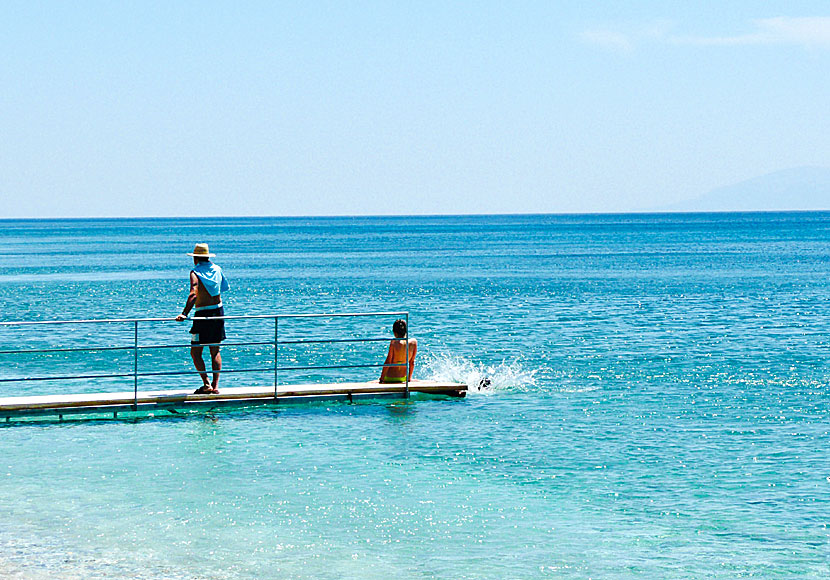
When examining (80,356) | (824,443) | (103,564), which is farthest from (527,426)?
(80,356)

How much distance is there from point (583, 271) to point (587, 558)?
2406 inches

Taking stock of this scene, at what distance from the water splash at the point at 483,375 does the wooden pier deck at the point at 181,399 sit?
293cm

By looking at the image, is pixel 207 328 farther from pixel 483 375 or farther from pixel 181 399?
pixel 483 375

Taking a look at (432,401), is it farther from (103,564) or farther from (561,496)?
(103,564)

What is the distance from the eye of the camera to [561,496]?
11234 millimetres

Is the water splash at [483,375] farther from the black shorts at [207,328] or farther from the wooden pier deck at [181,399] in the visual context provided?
the black shorts at [207,328]

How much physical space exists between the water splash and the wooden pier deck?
2927mm

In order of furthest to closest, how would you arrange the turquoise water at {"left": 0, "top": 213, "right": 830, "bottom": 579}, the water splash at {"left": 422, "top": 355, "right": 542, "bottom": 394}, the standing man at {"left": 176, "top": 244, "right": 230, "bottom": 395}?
the water splash at {"left": 422, "top": 355, "right": 542, "bottom": 394} < the standing man at {"left": 176, "top": 244, "right": 230, "bottom": 395} < the turquoise water at {"left": 0, "top": 213, "right": 830, "bottom": 579}

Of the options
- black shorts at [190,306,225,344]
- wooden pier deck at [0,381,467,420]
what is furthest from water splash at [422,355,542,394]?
black shorts at [190,306,225,344]

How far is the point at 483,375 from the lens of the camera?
20188mm

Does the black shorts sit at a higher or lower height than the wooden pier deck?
higher

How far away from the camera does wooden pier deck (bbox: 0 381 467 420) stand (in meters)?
14.2

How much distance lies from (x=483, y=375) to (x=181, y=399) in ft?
23.3

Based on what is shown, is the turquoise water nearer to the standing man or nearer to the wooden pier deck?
the wooden pier deck
